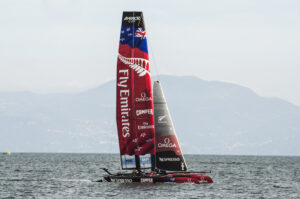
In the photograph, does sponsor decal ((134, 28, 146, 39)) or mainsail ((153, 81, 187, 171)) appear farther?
mainsail ((153, 81, 187, 171))

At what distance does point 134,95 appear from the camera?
5669cm

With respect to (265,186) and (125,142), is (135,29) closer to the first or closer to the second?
(125,142)

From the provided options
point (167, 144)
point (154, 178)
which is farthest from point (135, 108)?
point (154, 178)

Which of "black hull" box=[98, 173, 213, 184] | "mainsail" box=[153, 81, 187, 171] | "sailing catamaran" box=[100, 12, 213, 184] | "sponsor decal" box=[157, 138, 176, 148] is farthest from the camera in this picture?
"sponsor decal" box=[157, 138, 176, 148]

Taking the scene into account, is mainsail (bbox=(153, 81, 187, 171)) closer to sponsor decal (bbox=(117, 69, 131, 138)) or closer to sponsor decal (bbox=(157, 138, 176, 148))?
sponsor decal (bbox=(157, 138, 176, 148))

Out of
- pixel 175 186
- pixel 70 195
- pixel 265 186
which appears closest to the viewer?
pixel 70 195

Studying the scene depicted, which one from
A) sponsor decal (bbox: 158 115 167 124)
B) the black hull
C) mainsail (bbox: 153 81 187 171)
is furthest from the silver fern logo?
the black hull

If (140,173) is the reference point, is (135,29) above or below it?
above

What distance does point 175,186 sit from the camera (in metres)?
60.2

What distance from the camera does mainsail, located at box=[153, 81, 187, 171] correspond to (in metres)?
59.3

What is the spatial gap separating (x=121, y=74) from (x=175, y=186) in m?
11.7

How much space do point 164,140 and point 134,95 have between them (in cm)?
583

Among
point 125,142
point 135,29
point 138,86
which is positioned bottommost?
point 125,142

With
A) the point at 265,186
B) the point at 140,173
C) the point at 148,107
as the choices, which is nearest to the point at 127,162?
the point at 140,173
